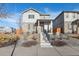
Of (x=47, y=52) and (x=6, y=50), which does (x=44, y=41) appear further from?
(x=6, y=50)

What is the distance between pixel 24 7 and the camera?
214 inches

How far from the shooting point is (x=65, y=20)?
217 inches

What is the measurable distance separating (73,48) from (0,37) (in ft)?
5.58

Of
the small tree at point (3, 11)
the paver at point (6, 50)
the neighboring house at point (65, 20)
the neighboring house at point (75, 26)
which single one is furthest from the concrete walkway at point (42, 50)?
the small tree at point (3, 11)

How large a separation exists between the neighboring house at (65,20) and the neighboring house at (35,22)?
17 centimetres

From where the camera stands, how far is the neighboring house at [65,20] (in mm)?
5449

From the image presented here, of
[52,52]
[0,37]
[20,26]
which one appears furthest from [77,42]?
[0,37]

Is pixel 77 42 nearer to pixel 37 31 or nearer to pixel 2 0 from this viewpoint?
pixel 37 31

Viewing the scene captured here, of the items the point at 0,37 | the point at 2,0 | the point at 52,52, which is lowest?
the point at 52,52

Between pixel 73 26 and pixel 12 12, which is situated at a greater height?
pixel 12 12

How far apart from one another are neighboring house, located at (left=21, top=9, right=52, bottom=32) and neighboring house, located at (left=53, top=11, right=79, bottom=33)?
172mm

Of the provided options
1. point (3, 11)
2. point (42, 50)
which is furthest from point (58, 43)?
point (3, 11)

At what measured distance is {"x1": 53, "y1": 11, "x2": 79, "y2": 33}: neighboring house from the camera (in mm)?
5449

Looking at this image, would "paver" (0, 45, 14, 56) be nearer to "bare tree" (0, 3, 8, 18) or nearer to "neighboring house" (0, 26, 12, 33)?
"neighboring house" (0, 26, 12, 33)
